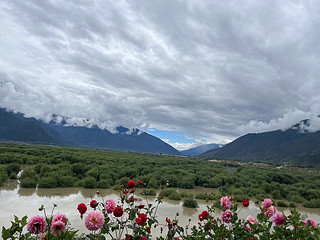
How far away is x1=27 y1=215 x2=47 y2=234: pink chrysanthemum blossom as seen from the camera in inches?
105

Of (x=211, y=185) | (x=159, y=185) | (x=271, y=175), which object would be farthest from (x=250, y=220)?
(x=271, y=175)

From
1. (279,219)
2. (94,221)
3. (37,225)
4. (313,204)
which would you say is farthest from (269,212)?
(313,204)

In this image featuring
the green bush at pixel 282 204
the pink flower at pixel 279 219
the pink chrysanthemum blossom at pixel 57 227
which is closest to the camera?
the pink chrysanthemum blossom at pixel 57 227

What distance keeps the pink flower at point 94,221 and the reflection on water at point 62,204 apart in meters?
7.63

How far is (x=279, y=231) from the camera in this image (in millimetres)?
3414

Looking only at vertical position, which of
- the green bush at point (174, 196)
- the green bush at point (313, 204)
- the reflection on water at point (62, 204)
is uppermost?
the green bush at point (313, 204)

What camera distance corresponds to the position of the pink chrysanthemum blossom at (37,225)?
268 centimetres

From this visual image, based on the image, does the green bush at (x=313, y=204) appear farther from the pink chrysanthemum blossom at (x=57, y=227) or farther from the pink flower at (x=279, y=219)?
the pink chrysanthemum blossom at (x=57, y=227)

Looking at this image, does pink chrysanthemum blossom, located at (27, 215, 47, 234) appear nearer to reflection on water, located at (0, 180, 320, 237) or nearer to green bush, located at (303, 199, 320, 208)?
reflection on water, located at (0, 180, 320, 237)

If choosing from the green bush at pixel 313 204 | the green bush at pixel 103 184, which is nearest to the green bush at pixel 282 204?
the green bush at pixel 313 204

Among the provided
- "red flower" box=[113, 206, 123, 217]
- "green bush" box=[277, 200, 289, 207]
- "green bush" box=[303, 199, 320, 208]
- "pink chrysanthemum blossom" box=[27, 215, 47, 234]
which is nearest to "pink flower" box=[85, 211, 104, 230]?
"red flower" box=[113, 206, 123, 217]

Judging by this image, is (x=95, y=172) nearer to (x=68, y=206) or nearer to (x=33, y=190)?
(x=33, y=190)

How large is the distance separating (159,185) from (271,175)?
72.7 feet

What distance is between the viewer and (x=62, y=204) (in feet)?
43.5
